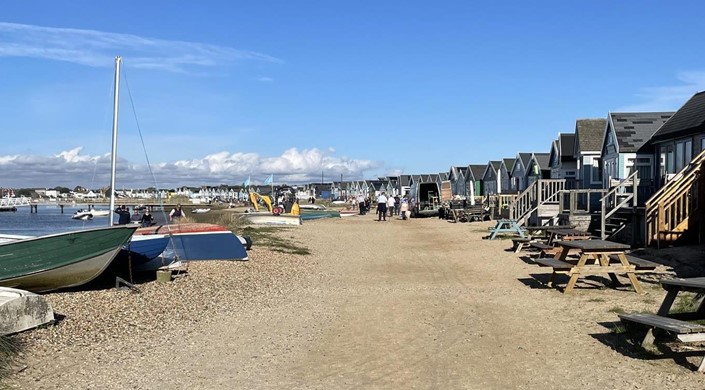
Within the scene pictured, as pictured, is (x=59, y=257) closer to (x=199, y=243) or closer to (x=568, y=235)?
(x=199, y=243)

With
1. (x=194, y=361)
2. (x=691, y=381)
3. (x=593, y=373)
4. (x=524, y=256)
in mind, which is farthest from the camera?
(x=524, y=256)

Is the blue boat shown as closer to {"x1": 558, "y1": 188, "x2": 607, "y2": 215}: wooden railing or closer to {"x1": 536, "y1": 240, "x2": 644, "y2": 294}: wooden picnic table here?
{"x1": 536, "y1": 240, "x2": 644, "y2": 294}: wooden picnic table

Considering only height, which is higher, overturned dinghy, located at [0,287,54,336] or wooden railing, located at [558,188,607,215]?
wooden railing, located at [558,188,607,215]

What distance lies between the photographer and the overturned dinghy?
8117mm

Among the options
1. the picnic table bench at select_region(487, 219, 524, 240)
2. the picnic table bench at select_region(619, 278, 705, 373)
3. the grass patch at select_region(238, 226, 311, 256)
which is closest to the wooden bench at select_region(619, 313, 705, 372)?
the picnic table bench at select_region(619, 278, 705, 373)

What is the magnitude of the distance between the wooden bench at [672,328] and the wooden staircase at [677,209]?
10571mm

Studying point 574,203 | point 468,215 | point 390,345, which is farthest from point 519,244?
point 468,215

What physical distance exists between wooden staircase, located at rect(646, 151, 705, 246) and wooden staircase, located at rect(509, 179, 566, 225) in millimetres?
7827

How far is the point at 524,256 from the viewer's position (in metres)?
18.3

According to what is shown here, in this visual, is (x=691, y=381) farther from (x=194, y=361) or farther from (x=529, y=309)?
(x=194, y=361)

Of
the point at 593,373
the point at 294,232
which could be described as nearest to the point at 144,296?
the point at 593,373

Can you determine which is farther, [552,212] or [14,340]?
[552,212]

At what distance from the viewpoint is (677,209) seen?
17531 mm

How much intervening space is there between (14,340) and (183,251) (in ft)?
28.8
